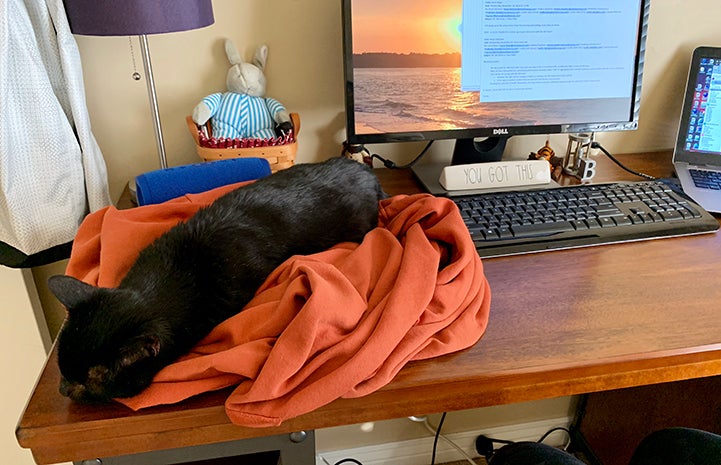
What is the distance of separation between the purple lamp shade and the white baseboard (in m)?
1.21

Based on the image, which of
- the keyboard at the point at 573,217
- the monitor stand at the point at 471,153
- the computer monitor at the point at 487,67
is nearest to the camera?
the keyboard at the point at 573,217

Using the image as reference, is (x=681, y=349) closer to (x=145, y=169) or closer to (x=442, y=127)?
(x=442, y=127)

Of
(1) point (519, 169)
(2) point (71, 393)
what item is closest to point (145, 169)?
(2) point (71, 393)

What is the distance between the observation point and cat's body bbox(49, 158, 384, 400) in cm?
61

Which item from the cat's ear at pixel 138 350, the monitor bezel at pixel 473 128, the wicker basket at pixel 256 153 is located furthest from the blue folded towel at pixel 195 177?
the cat's ear at pixel 138 350

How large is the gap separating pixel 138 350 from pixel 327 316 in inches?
8.1

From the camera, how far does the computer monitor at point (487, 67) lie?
1049 mm

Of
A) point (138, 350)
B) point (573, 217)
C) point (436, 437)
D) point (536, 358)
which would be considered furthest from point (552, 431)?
point (138, 350)

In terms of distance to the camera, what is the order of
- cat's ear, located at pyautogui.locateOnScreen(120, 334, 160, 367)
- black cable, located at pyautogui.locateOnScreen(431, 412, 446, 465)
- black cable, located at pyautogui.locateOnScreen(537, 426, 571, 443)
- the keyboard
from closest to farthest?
cat's ear, located at pyautogui.locateOnScreen(120, 334, 160, 367) < the keyboard < black cable, located at pyautogui.locateOnScreen(431, 412, 446, 465) < black cable, located at pyautogui.locateOnScreen(537, 426, 571, 443)

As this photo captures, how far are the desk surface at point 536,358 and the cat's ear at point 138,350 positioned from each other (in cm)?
7

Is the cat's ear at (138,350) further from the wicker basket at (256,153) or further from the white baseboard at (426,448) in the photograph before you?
the white baseboard at (426,448)

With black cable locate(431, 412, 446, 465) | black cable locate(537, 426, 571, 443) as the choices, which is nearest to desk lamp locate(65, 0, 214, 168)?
black cable locate(431, 412, 446, 465)

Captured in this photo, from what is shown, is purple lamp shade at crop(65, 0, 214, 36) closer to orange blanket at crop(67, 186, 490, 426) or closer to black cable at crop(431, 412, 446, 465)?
orange blanket at crop(67, 186, 490, 426)

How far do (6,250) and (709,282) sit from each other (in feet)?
3.84
